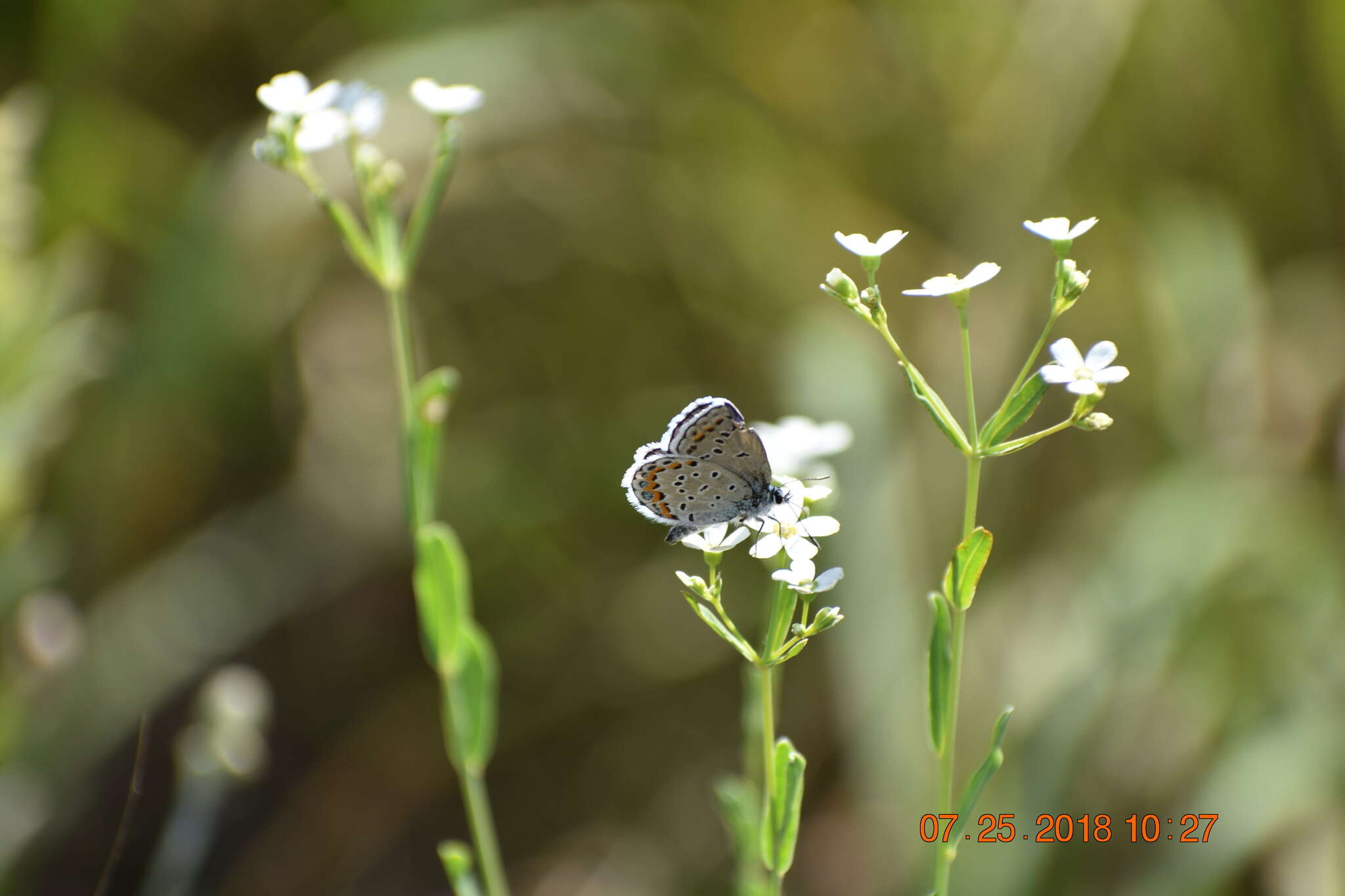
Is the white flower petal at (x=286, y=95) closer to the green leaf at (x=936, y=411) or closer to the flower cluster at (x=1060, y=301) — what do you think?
the flower cluster at (x=1060, y=301)

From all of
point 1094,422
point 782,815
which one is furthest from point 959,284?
point 782,815

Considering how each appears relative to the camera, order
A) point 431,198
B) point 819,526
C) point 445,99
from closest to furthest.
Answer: point 819,526 → point 431,198 → point 445,99

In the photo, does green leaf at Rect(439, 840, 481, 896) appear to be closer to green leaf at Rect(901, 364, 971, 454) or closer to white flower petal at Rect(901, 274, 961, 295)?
green leaf at Rect(901, 364, 971, 454)

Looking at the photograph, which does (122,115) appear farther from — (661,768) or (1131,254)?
(1131,254)

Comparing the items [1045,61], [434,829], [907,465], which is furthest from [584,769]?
[1045,61]

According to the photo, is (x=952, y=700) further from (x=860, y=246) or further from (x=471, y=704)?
(x=471, y=704)
